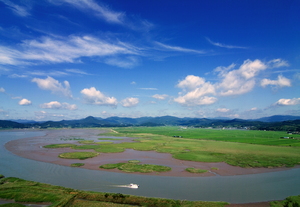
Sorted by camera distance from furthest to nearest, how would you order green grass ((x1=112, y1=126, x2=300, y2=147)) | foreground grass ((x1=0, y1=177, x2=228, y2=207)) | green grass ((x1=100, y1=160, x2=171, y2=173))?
green grass ((x1=112, y1=126, x2=300, y2=147)) < green grass ((x1=100, y1=160, x2=171, y2=173)) < foreground grass ((x1=0, y1=177, x2=228, y2=207))

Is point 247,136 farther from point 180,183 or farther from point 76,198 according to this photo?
point 76,198

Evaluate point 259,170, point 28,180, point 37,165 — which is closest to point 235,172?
point 259,170

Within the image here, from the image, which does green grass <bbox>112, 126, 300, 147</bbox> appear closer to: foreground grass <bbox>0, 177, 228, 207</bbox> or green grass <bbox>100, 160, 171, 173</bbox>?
green grass <bbox>100, 160, 171, 173</bbox>

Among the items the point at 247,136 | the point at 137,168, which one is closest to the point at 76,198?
the point at 137,168

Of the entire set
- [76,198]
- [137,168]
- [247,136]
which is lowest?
[247,136]

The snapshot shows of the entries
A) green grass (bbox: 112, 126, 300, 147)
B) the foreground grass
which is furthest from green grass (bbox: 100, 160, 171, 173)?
green grass (bbox: 112, 126, 300, 147)

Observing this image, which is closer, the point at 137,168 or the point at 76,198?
the point at 76,198

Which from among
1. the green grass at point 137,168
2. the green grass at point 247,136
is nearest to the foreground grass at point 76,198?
the green grass at point 137,168
